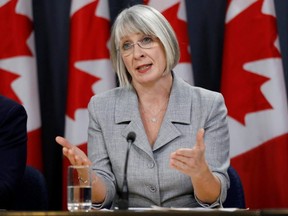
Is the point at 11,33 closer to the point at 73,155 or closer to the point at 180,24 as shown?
the point at 180,24

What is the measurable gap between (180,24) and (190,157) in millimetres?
1360

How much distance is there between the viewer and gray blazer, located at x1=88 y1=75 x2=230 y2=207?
2908 millimetres

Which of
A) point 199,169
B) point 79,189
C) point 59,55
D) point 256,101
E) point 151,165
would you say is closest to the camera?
point 79,189

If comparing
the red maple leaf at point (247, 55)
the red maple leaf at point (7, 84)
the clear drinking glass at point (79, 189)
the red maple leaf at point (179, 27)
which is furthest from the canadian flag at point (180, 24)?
the clear drinking glass at point (79, 189)

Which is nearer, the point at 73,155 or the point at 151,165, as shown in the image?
the point at 73,155

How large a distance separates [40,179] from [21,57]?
3.12ft

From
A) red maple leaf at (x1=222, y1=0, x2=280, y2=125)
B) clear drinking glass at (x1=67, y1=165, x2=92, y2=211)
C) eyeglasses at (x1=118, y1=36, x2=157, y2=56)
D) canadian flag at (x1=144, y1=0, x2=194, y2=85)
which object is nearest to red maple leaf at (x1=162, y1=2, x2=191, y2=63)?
canadian flag at (x1=144, y1=0, x2=194, y2=85)

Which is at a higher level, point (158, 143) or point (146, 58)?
point (146, 58)

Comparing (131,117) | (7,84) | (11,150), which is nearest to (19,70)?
(7,84)

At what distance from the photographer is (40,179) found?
3.05m

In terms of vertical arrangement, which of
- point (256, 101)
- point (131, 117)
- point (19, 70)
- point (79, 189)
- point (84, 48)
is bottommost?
point (79, 189)

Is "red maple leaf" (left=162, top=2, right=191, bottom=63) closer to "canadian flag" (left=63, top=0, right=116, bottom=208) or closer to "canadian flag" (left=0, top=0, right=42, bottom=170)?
"canadian flag" (left=63, top=0, right=116, bottom=208)

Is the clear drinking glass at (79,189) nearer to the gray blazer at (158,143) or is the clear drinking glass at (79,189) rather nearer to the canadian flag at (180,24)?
the gray blazer at (158,143)

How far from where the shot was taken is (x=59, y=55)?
12.9 ft
